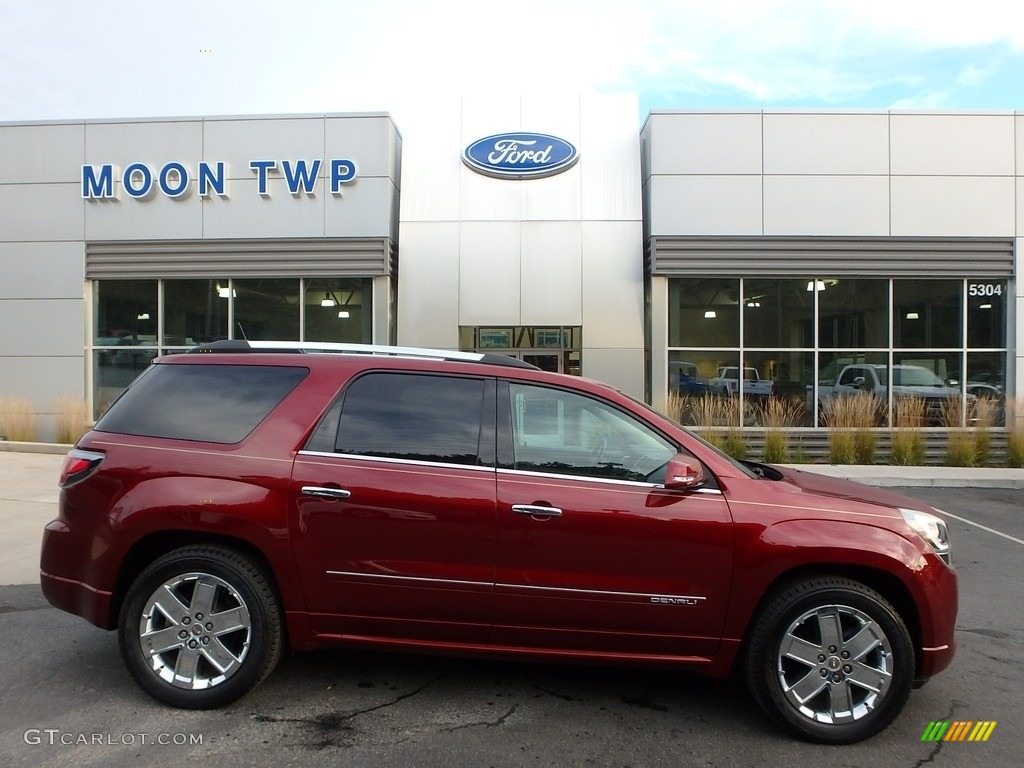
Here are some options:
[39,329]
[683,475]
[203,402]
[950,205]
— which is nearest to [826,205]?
[950,205]

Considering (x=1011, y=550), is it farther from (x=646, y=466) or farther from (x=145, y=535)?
(x=145, y=535)

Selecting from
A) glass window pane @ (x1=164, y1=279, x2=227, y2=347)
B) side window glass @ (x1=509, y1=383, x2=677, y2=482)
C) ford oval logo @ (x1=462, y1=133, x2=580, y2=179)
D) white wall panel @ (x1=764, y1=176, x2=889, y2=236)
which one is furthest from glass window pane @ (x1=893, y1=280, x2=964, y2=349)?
glass window pane @ (x1=164, y1=279, x2=227, y2=347)

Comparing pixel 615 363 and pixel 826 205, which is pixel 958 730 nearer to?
pixel 615 363

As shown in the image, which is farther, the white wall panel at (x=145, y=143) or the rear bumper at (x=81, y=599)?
the white wall panel at (x=145, y=143)

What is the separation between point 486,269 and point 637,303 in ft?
10.4

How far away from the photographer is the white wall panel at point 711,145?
47.5ft

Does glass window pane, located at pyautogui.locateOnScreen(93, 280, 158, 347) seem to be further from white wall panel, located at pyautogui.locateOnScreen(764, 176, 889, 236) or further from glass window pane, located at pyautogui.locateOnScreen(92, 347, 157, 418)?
white wall panel, located at pyautogui.locateOnScreen(764, 176, 889, 236)

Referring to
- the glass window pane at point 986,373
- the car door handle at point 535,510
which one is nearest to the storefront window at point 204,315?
the car door handle at point 535,510

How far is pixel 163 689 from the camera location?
3.54m

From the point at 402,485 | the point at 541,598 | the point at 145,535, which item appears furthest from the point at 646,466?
the point at 145,535

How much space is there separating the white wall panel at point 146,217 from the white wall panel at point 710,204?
9249 mm

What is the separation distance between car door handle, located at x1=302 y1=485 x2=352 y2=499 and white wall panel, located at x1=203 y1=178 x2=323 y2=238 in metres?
12.3

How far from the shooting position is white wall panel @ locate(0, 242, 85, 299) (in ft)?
50.5

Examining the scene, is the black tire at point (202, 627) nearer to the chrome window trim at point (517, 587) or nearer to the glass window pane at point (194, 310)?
the chrome window trim at point (517, 587)
